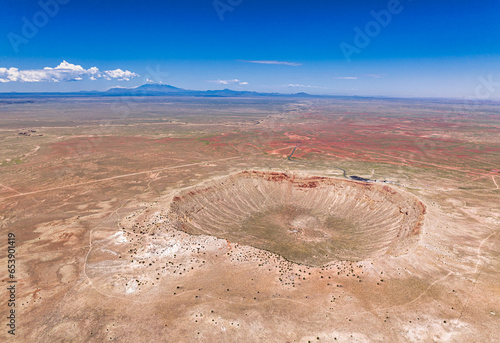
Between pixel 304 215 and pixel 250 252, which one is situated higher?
pixel 250 252

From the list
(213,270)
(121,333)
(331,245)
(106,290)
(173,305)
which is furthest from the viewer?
(331,245)

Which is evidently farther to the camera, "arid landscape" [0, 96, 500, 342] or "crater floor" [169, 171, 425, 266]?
"crater floor" [169, 171, 425, 266]

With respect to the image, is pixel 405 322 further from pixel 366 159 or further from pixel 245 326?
pixel 366 159

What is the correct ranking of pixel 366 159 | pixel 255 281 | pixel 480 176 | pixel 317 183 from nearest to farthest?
pixel 255 281 < pixel 317 183 < pixel 480 176 < pixel 366 159

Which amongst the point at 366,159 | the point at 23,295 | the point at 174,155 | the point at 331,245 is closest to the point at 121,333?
the point at 23,295

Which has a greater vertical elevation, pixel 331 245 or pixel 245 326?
pixel 245 326

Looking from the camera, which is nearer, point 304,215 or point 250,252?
point 250,252

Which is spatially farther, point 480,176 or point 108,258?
point 480,176

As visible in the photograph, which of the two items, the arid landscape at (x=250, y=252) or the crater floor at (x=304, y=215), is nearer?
the arid landscape at (x=250, y=252)
